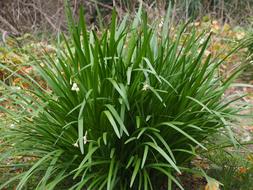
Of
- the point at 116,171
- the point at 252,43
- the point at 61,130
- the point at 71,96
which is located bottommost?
the point at 116,171

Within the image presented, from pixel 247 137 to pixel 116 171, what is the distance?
156 cm

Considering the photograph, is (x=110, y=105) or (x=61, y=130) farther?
(x=61, y=130)

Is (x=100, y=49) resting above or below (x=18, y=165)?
above

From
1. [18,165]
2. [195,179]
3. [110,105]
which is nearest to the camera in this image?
[110,105]

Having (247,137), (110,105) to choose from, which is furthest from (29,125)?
(247,137)

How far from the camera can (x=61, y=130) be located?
2998mm

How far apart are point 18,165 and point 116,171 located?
2.41 feet

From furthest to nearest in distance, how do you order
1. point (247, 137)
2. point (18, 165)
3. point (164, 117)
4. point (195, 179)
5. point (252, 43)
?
point (252, 43) → point (247, 137) → point (195, 179) → point (18, 165) → point (164, 117)

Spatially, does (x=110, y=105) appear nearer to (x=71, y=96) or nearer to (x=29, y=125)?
(x=71, y=96)

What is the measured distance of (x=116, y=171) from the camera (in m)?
2.84

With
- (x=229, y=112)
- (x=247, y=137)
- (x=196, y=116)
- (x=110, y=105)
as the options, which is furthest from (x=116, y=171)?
(x=247, y=137)

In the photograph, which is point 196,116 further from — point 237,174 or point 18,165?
point 18,165

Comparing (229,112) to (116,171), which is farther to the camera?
(229,112)

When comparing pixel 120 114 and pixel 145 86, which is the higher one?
pixel 145 86
